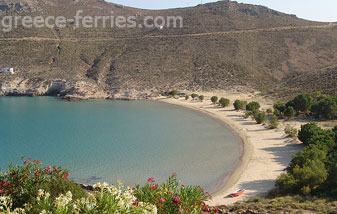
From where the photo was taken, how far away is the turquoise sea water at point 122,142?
2223 centimetres

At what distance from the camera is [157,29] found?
8612 cm

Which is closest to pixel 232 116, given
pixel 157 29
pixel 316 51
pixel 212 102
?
pixel 212 102

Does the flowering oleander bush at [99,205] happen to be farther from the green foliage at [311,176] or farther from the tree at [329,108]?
the tree at [329,108]

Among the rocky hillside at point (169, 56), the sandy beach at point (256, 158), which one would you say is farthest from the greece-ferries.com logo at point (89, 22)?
the sandy beach at point (256, 158)

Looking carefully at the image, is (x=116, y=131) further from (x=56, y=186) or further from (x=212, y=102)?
(x=56, y=186)

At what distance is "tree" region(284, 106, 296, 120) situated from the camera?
36219mm

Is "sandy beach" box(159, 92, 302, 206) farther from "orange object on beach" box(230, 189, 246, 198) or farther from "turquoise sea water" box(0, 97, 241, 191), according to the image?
"turquoise sea water" box(0, 97, 241, 191)

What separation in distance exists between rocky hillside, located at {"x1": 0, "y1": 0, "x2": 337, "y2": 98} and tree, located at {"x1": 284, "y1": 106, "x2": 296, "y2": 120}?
1591 cm

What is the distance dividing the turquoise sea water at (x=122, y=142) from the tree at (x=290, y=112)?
8090mm

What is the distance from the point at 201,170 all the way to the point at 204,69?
153 ft

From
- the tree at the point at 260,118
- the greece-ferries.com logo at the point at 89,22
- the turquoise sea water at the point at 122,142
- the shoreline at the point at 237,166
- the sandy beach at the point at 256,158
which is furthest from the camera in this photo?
the greece-ferries.com logo at the point at 89,22

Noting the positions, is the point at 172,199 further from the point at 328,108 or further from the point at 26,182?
the point at 328,108

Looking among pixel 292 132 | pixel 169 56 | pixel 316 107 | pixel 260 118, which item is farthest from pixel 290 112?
pixel 169 56

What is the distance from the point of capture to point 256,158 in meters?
24.2
